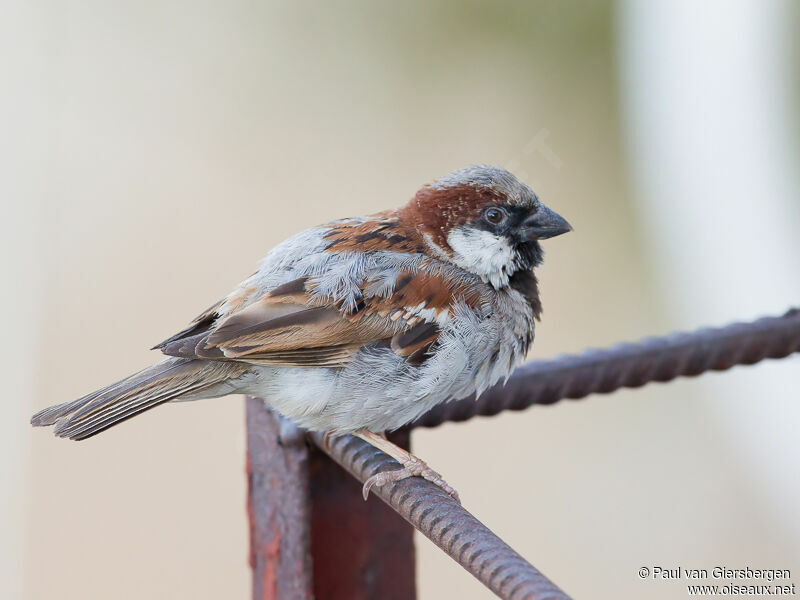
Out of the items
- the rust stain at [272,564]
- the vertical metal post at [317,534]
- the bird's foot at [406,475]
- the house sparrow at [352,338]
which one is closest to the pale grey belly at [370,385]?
the house sparrow at [352,338]

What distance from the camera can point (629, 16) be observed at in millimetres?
5305

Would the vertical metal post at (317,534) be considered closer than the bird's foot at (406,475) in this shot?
No

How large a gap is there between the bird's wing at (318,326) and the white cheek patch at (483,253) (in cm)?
13

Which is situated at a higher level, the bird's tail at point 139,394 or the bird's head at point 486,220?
the bird's head at point 486,220

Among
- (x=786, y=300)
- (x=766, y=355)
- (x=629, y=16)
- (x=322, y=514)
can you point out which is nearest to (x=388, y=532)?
(x=322, y=514)

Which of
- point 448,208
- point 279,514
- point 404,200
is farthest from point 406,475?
point 404,200

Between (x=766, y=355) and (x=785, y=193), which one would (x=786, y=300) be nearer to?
(x=785, y=193)

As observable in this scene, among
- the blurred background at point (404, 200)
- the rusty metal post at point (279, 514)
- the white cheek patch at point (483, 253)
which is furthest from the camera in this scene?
the blurred background at point (404, 200)

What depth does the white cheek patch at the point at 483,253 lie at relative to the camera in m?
2.29

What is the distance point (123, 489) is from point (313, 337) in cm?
252

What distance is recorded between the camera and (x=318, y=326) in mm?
2062

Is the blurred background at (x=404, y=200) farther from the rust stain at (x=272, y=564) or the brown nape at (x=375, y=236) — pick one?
the rust stain at (x=272, y=564)

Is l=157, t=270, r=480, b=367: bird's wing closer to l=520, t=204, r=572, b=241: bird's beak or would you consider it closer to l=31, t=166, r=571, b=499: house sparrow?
l=31, t=166, r=571, b=499: house sparrow

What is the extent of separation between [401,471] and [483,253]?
74 cm
